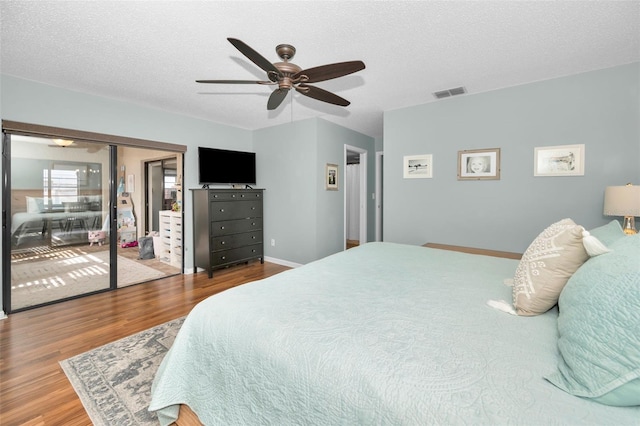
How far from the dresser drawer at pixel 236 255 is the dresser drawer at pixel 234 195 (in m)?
0.81

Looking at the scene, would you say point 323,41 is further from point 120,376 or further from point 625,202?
point 120,376

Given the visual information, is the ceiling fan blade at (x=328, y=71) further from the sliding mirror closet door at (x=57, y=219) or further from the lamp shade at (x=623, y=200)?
the sliding mirror closet door at (x=57, y=219)

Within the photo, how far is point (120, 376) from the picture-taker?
194cm

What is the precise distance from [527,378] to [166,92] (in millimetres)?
3928

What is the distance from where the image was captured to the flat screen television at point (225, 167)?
14.5ft

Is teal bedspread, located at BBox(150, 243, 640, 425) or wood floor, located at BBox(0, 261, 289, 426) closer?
teal bedspread, located at BBox(150, 243, 640, 425)

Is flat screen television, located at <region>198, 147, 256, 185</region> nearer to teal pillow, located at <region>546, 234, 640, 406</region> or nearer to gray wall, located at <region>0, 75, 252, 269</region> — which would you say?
gray wall, located at <region>0, 75, 252, 269</region>

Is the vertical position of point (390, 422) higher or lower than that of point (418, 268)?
lower

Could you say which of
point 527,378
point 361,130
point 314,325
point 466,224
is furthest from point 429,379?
point 361,130

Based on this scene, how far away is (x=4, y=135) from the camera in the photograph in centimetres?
285

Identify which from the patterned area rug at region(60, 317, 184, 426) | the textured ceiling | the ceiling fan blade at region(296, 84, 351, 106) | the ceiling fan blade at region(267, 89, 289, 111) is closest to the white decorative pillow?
the textured ceiling

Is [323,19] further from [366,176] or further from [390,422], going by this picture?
[366,176]

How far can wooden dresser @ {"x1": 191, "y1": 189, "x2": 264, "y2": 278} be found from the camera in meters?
4.21

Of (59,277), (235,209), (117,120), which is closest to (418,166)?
(235,209)
